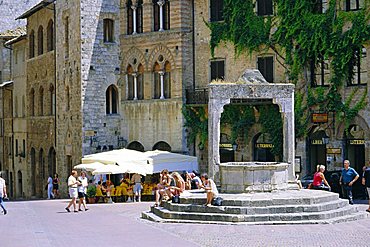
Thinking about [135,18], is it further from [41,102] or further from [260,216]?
[260,216]

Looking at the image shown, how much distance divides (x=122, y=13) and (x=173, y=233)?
21738 mm

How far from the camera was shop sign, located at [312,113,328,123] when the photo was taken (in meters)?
34.8

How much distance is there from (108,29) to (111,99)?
3.48 meters

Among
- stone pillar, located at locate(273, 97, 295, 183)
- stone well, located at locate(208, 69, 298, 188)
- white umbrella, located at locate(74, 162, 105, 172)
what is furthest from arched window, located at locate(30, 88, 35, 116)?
stone pillar, located at locate(273, 97, 295, 183)

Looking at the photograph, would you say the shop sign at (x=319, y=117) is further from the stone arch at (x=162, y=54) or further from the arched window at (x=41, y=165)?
the arched window at (x=41, y=165)

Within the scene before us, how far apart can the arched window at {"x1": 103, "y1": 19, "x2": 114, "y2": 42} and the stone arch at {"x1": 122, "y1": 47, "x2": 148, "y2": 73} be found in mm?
1235

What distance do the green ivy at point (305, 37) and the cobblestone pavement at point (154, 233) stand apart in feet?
35.3

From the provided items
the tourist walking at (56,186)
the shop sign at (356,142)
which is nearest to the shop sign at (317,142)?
the shop sign at (356,142)

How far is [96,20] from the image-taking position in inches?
1618

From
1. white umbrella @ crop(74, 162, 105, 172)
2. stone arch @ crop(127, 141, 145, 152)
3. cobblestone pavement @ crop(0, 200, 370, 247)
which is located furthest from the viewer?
stone arch @ crop(127, 141, 145, 152)

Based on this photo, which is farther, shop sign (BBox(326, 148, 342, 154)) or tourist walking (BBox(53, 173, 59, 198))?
tourist walking (BBox(53, 173, 59, 198))

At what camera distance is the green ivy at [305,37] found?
33.8 m

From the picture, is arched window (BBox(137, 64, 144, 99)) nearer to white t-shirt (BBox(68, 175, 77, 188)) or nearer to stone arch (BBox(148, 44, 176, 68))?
stone arch (BBox(148, 44, 176, 68))

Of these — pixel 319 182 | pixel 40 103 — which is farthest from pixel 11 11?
pixel 319 182
